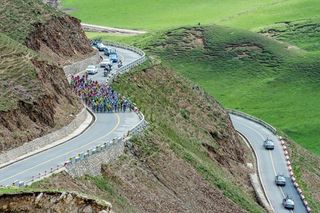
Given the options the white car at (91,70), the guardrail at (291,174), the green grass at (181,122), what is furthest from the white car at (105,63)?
the guardrail at (291,174)

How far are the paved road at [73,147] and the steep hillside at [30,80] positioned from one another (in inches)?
78.3

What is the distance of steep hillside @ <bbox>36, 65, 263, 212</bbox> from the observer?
54.7 metres

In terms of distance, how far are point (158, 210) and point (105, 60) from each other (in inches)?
1798

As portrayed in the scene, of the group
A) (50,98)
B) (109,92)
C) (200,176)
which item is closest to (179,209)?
(200,176)

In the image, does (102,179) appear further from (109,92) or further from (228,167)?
(228,167)

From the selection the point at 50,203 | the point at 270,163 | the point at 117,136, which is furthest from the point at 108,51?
the point at 50,203

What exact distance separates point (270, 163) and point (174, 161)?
91.1ft

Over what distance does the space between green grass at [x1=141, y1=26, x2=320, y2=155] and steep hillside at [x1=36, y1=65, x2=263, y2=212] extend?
36.2 m

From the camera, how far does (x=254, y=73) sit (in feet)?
504

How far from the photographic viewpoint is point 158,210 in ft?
178

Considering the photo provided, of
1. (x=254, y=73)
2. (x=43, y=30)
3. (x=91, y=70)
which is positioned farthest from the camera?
(x=254, y=73)

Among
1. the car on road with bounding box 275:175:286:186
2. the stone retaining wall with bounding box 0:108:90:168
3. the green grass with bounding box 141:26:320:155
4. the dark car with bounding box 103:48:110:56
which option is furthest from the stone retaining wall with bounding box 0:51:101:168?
the green grass with bounding box 141:26:320:155

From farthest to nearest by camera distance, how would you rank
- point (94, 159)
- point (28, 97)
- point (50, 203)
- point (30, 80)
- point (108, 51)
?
point (108, 51), point (30, 80), point (28, 97), point (94, 159), point (50, 203)

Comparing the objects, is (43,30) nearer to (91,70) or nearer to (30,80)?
(91,70)
